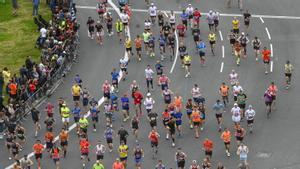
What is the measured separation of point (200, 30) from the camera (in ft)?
192

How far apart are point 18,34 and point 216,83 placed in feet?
60.6

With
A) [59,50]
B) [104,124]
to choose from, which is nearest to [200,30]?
[59,50]

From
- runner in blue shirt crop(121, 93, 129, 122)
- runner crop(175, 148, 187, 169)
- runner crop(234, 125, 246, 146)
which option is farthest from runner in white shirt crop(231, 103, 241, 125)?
runner in blue shirt crop(121, 93, 129, 122)

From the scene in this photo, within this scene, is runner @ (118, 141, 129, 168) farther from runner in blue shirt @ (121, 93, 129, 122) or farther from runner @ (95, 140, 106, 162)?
runner in blue shirt @ (121, 93, 129, 122)

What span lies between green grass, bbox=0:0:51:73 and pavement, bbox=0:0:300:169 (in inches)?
149

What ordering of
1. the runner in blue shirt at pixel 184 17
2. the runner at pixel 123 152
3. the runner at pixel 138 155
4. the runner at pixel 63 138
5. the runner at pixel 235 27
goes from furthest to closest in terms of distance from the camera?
the runner in blue shirt at pixel 184 17 < the runner at pixel 235 27 < the runner at pixel 63 138 < the runner at pixel 123 152 < the runner at pixel 138 155

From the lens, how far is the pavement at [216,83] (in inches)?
1679

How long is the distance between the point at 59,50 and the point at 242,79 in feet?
41.2

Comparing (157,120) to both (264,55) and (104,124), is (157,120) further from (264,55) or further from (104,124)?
(264,55)

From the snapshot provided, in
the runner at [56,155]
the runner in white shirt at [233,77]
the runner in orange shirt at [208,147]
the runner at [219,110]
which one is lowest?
the runner at [56,155]

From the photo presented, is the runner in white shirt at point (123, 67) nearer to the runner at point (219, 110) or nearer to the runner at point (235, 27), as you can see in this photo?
the runner at point (219, 110)

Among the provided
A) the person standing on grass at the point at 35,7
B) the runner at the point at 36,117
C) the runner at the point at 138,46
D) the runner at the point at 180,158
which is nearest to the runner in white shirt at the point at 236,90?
the runner at the point at 180,158

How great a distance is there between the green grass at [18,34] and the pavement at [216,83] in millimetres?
3784

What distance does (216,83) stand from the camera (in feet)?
166
